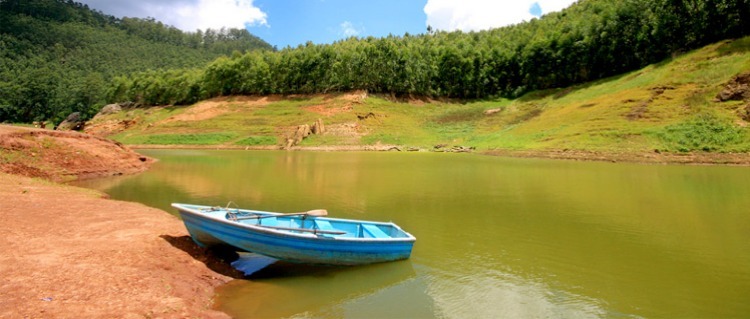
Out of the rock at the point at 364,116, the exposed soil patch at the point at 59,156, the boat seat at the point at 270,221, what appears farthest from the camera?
the rock at the point at 364,116

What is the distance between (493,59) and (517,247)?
7973 centimetres

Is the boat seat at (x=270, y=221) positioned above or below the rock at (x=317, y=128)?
below

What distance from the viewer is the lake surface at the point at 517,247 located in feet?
27.6

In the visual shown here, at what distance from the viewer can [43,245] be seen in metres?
9.85

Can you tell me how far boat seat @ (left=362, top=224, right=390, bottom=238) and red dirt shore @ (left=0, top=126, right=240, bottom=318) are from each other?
12.2 feet

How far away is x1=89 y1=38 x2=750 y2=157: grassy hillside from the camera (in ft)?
123

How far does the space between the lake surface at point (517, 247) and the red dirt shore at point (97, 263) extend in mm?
1126

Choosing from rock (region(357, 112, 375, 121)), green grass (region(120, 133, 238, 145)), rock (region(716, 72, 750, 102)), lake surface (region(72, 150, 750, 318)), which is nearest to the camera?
lake surface (region(72, 150, 750, 318))

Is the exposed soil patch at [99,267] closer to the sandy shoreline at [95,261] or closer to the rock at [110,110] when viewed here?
the sandy shoreline at [95,261]

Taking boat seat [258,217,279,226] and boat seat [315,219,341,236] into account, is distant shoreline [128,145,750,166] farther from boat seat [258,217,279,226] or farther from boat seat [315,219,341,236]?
boat seat [258,217,279,226]

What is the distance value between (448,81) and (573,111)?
35757 mm

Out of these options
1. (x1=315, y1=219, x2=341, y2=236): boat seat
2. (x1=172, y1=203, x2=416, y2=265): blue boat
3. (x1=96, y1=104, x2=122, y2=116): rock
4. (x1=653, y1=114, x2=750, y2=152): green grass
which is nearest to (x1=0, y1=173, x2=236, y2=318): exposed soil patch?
(x1=172, y1=203, x2=416, y2=265): blue boat

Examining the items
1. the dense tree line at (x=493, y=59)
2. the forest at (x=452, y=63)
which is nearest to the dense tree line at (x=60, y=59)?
the forest at (x=452, y=63)

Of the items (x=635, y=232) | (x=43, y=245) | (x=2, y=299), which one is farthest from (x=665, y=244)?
(x=43, y=245)
